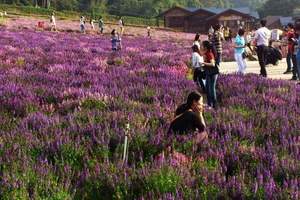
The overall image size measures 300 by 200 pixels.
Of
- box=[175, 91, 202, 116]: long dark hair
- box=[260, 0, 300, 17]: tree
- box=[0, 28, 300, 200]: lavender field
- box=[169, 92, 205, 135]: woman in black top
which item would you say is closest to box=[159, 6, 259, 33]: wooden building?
box=[0, 28, 300, 200]: lavender field

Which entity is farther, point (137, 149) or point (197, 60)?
point (197, 60)

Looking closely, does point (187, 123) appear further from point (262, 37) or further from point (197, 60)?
point (262, 37)

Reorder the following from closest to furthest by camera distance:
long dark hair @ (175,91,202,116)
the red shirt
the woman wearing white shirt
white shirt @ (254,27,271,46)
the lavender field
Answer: the lavender field, long dark hair @ (175,91,202,116), the red shirt, the woman wearing white shirt, white shirt @ (254,27,271,46)

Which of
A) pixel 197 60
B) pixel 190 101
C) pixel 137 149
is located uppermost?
pixel 197 60

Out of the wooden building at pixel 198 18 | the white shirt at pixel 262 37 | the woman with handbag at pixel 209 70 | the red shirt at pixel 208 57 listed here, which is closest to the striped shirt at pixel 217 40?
the white shirt at pixel 262 37

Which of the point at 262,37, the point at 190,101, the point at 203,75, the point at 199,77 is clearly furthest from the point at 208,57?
the point at 262,37

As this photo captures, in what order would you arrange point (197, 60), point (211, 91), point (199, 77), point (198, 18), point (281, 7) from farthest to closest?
point (281, 7) → point (198, 18) → point (197, 60) → point (199, 77) → point (211, 91)

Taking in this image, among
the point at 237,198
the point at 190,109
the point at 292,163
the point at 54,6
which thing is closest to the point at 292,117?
the point at 190,109

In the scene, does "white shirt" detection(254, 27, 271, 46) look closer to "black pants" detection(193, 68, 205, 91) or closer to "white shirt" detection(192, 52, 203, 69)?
"white shirt" detection(192, 52, 203, 69)

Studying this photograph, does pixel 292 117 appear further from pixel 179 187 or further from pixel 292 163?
pixel 179 187

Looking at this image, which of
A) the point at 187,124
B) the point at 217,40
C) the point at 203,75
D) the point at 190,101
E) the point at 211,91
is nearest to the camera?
the point at 187,124

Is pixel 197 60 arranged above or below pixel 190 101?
above

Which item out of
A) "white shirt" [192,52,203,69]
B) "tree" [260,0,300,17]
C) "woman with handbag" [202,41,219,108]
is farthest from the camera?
"tree" [260,0,300,17]

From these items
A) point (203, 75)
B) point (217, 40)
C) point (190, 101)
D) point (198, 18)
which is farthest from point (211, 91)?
point (198, 18)
